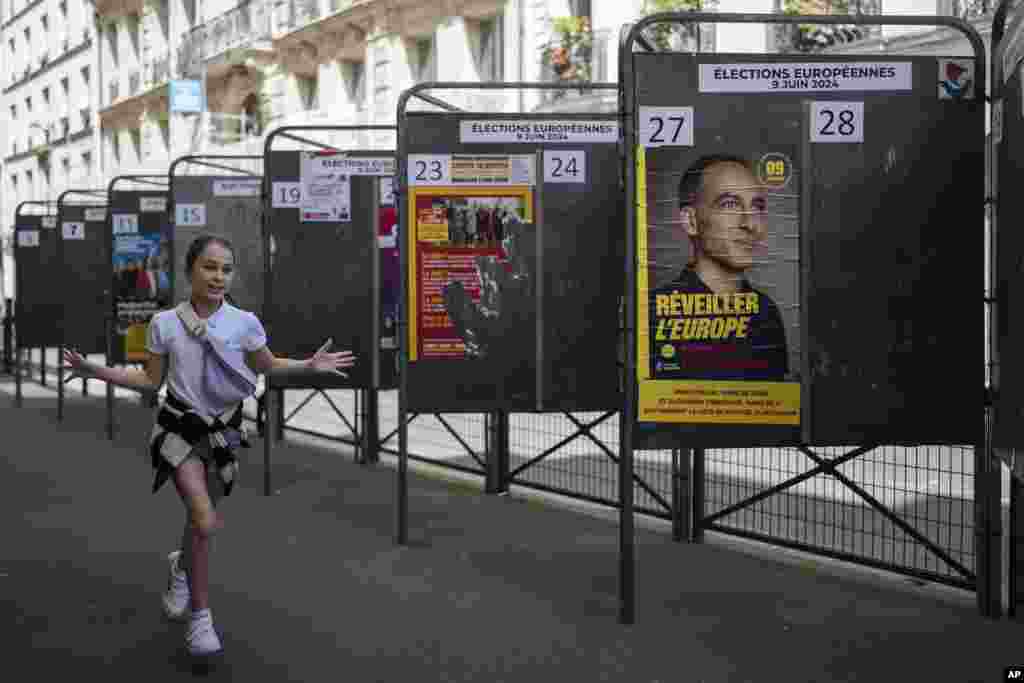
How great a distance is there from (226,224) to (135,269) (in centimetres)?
187

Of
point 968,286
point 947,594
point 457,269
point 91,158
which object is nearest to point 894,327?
point 968,286

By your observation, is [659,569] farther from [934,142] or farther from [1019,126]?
[1019,126]

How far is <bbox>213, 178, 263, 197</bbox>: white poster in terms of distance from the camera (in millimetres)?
11367

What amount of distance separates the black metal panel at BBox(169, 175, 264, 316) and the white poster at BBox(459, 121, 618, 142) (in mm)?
4789

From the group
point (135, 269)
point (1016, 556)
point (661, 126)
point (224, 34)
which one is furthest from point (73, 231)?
point (224, 34)

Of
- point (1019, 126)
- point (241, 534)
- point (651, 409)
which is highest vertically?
point (1019, 126)

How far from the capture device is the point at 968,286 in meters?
5.42

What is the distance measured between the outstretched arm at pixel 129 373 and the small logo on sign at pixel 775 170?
8.22 ft

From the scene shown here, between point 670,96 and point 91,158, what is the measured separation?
150 ft

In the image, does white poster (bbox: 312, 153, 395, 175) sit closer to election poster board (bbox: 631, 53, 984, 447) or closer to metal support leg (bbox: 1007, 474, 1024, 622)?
election poster board (bbox: 631, 53, 984, 447)

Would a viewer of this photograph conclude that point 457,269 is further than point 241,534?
No

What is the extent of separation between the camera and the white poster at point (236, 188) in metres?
11.4

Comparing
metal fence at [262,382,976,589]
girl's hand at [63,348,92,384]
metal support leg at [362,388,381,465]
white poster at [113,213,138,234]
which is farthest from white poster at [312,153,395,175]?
white poster at [113,213,138,234]

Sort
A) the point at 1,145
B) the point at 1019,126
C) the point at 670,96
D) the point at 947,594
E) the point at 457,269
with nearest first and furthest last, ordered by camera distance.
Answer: the point at 1019,126 → the point at 670,96 → the point at 947,594 → the point at 457,269 → the point at 1,145
